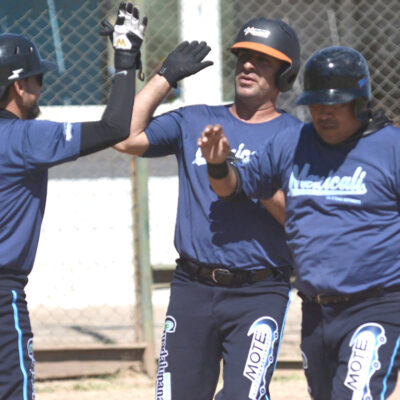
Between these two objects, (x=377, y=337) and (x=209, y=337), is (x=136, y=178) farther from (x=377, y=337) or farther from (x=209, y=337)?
(x=377, y=337)

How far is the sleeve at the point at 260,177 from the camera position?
3.90 metres

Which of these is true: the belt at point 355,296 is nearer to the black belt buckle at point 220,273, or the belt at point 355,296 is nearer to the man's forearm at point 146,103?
the black belt buckle at point 220,273


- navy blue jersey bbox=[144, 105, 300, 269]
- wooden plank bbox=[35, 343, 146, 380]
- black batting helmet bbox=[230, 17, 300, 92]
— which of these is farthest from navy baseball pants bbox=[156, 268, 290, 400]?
wooden plank bbox=[35, 343, 146, 380]

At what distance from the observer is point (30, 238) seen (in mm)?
3775

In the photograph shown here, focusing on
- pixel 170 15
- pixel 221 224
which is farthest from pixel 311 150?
pixel 170 15

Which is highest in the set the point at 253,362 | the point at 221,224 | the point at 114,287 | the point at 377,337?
the point at 221,224

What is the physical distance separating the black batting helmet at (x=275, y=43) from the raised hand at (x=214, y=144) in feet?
2.05

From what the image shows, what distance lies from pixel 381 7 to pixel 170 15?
2.00 metres

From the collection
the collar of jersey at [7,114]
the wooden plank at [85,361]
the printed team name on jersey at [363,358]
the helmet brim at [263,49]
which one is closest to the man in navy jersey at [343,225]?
the printed team name on jersey at [363,358]

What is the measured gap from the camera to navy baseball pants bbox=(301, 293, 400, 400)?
354 cm

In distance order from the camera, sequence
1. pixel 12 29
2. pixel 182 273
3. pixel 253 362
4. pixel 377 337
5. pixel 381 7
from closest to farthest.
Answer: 1. pixel 377 337
2. pixel 253 362
3. pixel 182 273
4. pixel 12 29
5. pixel 381 7

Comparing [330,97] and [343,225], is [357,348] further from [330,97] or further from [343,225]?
[330,97]

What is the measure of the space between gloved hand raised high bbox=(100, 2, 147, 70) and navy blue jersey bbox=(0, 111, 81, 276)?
0.37 metres

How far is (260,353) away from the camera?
3910mm
